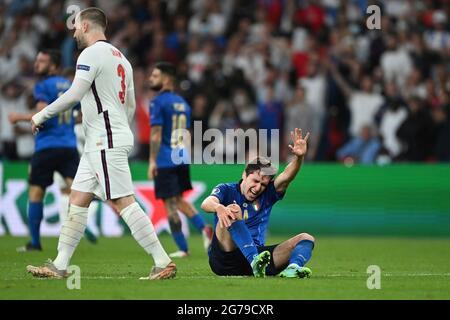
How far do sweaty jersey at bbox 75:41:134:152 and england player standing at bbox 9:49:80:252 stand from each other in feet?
14.8

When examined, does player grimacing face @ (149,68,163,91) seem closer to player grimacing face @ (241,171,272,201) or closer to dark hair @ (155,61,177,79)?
dark hair @ (155,61,177,79)

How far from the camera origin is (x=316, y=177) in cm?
1984

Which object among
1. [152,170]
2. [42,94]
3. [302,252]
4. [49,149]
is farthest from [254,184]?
[49,149]

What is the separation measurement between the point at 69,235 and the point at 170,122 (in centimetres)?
467

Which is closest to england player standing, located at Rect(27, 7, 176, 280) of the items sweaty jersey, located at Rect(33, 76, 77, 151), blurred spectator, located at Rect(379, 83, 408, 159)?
sweaty jersey, located at Rect(33, 76, 77, 151)

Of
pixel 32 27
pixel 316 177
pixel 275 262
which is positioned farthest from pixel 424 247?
pixel 32 27

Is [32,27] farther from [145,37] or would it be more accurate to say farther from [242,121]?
[242,121]

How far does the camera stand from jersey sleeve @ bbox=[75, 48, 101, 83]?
9992 mm

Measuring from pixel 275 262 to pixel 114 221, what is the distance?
9279 mm

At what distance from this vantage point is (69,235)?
410 inches

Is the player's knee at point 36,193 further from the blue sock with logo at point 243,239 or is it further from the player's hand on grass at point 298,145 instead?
the player's hand on grass at point 298,145

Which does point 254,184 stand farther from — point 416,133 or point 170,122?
point 416,133

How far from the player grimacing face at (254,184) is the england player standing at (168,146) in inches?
163

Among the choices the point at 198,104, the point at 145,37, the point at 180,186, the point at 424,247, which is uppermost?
the point at 145,37
